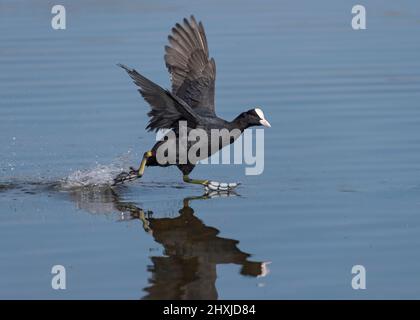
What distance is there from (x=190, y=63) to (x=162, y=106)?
45.5 inches

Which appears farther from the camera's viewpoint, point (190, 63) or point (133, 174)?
point (190, 63)

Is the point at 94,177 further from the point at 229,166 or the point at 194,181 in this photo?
the point at 229,166

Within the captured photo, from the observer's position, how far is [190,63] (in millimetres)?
9461

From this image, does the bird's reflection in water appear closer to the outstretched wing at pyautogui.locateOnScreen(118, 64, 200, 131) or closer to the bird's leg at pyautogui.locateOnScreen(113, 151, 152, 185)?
the bird's leg at pyautogui.locateOnScreen(113, 151, 152, 185)

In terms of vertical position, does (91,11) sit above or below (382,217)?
above

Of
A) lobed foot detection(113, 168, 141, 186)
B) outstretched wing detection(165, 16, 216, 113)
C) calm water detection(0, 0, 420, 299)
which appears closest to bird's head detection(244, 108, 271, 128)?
calm water detection(0, 0, 420, 299)

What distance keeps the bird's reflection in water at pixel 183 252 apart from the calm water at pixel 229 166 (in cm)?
2

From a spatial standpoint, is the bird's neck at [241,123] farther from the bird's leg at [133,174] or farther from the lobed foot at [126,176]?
the lobed foot at [126,176]

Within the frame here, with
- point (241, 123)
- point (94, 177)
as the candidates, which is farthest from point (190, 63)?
point (94, 177)

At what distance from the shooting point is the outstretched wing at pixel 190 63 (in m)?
9.35

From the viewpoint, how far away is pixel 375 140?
968 cm
